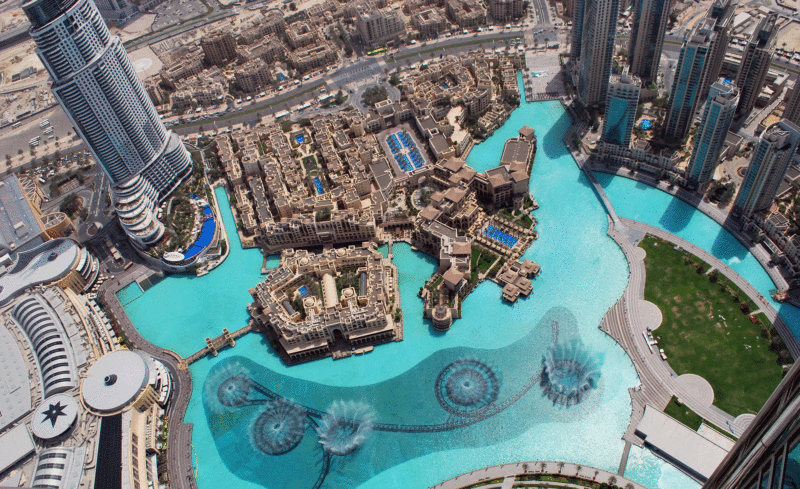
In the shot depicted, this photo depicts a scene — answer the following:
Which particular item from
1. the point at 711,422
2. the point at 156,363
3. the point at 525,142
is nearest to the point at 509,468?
the point at 711,422

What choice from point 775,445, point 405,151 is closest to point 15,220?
point 405,151

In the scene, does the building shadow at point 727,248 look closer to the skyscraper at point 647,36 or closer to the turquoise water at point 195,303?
the skyscraper at point 647,36

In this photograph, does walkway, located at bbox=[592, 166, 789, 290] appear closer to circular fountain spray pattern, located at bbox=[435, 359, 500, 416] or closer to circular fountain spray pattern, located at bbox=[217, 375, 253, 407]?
circular fountain spray pattern, located at bbox=[435, 359, 500, 416]

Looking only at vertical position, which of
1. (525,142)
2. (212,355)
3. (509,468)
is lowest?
(509,468)

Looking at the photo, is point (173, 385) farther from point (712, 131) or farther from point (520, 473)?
point (712, 131)

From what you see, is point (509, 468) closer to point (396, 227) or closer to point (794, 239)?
point (396, 227)
